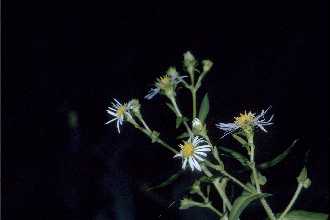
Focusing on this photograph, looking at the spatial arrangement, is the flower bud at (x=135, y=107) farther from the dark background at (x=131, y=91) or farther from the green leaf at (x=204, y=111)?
the dark background at (x=131, y=91)

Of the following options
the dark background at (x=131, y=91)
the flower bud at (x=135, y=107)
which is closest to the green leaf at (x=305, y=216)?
the flower bud at (x=135, y=107)

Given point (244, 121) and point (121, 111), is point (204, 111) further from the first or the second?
point (121, 111)

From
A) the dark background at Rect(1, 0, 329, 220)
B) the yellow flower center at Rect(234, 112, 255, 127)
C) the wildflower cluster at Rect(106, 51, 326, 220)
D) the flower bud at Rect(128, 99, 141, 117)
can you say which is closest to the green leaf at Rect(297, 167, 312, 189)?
the wildflower cluster at Rect(106, 51, 326, 220)

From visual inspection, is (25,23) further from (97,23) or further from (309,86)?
(309,86)

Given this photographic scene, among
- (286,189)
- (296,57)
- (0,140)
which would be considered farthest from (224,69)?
(0,140)

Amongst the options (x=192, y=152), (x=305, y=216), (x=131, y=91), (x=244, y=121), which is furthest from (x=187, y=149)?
(x=131, y=91)
